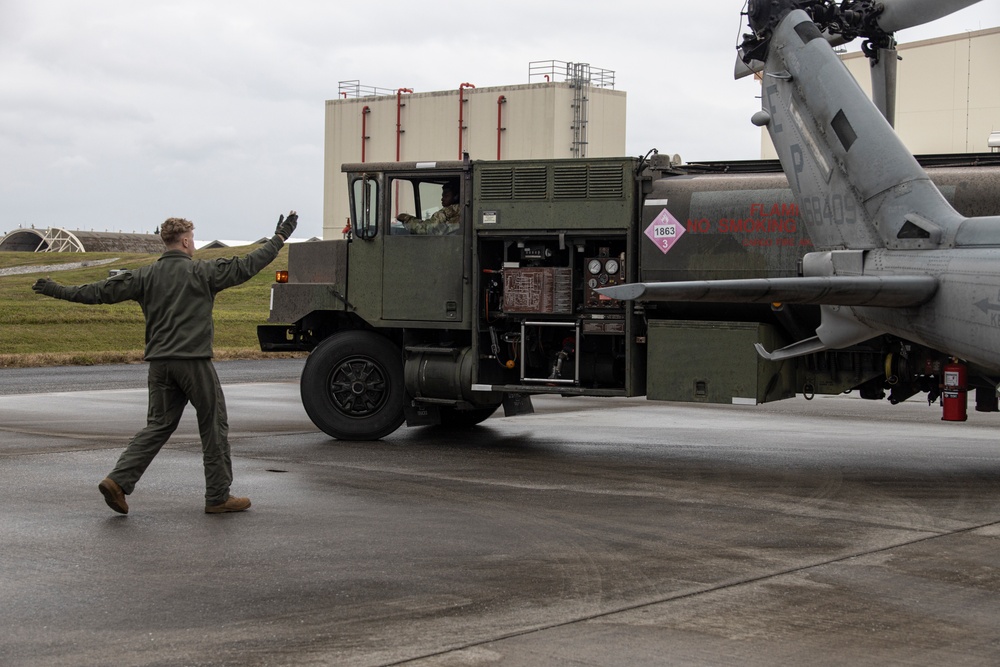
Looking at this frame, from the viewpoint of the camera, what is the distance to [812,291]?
9031 mm

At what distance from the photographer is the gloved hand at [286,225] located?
818cm

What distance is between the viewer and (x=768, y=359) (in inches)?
415

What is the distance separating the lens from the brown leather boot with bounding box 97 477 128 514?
7895 mm

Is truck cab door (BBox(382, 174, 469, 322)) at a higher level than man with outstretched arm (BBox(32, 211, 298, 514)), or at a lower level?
higher

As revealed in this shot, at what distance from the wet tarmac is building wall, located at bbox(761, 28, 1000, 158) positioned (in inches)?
742

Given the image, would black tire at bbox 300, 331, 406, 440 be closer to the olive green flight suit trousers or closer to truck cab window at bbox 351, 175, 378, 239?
truck cab window at bbox 351, 175, 378, 239

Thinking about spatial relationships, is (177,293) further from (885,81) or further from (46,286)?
(885,81)

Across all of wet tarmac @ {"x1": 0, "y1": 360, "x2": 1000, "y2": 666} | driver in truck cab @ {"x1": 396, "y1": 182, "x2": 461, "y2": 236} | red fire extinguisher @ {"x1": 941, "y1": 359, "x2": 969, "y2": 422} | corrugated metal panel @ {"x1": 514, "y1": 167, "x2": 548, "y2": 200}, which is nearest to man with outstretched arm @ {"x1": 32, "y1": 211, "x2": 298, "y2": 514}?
wet tarmac @ {"x1": 0, "y1": 360, "x2": 1000, "y2": 666}

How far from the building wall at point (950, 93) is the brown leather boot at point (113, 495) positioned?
25388 millimetres

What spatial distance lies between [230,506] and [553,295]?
14.4 ft

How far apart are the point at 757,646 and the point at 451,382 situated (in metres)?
7.05

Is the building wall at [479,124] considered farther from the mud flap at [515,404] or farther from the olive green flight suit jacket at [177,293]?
the olive green flight suit jacket at [177,293]

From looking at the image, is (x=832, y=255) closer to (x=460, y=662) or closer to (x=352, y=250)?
(x=352, y=250)

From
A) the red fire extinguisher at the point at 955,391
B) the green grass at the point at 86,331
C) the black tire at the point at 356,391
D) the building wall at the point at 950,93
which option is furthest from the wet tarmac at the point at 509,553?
the building wall at the point at 950,93
